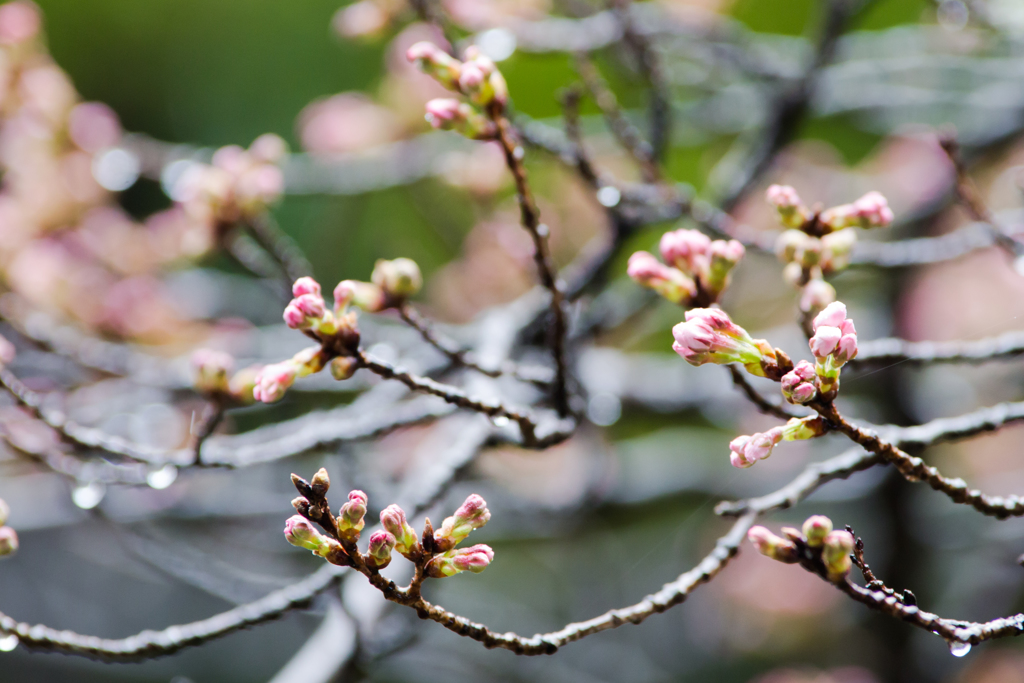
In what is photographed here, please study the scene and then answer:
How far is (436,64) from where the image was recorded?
0.72 meters

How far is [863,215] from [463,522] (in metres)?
0.45

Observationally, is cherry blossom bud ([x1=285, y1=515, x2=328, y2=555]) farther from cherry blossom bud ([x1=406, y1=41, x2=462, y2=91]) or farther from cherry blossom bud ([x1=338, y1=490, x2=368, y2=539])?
cherry blossom bud ([x1=406, y1=41, x2=462, y2=91])

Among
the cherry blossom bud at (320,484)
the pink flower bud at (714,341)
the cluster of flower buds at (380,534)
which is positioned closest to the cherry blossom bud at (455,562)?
the cluster of flower buds at (380,534)

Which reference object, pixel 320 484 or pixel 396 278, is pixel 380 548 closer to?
pixel 320 484

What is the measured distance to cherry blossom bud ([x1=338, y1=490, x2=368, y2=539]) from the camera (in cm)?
56

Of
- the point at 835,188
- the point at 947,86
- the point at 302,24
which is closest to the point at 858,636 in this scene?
the point at 835,188

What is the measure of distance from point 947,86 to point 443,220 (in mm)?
1611

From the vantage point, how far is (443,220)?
7.64 ft

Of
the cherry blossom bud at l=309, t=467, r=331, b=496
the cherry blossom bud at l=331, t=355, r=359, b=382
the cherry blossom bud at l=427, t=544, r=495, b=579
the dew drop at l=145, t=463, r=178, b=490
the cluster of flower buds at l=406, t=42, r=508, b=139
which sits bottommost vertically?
the dew drop at l=145, t=463, r=178, b=490

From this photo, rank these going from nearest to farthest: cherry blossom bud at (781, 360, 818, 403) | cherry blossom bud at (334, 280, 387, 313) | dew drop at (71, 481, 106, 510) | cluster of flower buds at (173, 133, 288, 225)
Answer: cherry blossom bud at (781, 360, 818, 403) < cherry blossom bud at (334, 280, 387, 313) < dew drop at (71, 481, 106, 510) < cluster of flower buds at (173, 133, 288, 225)

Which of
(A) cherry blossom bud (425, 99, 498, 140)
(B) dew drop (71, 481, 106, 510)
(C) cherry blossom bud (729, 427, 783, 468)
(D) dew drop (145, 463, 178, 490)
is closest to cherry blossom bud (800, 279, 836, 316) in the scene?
(C) cherry blossom bud (729, 427, 783, 468)

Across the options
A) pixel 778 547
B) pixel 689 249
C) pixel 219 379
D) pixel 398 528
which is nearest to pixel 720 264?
pixel 689 249

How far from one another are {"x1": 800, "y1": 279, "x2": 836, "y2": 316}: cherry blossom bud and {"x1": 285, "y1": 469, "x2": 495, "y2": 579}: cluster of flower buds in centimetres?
36

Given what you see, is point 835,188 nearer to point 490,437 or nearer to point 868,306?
point 868,306
